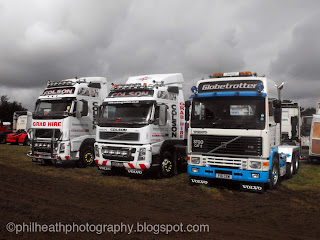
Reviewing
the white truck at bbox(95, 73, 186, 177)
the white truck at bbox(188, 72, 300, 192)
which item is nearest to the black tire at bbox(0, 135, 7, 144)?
the white truck at bbox(95, 73, 186, 177)

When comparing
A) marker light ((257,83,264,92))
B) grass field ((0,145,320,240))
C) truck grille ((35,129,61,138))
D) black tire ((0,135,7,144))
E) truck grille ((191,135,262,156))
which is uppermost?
marker light ((257,83,264,92))

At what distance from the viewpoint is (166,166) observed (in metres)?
11.6

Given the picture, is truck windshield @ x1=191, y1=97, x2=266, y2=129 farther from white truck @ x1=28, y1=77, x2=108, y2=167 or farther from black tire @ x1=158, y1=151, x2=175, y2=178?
white truck @ x1=28, y1=77, x2=108, y2=167

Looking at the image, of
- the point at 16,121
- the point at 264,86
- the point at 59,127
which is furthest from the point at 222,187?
the point at 16,121

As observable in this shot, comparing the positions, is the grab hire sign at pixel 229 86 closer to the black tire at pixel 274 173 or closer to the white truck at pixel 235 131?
the white truck at pixel 235 131

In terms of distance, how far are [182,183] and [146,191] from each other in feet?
6.24

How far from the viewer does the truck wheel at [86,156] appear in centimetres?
1356

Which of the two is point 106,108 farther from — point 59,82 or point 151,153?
point 59,82

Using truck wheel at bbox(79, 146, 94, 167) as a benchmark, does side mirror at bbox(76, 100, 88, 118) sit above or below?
above

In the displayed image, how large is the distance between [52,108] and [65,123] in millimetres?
1314

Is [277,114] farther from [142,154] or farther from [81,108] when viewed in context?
[81,108]

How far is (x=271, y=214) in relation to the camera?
691 centimetres

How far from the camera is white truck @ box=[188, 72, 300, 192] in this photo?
8.57 meters

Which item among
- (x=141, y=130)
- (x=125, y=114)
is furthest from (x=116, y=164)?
(x=125, y=114)
